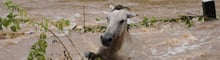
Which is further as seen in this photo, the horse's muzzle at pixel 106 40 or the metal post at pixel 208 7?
the metal post at pixel 208 7

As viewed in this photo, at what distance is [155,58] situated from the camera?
24.9 feet

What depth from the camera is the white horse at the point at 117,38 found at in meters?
5.86

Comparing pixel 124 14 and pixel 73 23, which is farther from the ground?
pixel 124 14

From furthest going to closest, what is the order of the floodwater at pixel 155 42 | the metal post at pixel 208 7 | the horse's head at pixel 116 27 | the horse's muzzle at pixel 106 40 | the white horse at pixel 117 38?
the metal post at pixel 208 7 < the floodwater at pixel 155 42 < the white horse at pixel 117 38 < the horse's head at pixel 116 27 < the horse's muzzle at pixel 106 40

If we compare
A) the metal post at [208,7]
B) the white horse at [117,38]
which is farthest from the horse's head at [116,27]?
the metal post at [208,7]

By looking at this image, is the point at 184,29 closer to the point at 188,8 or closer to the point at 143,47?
the point at 143,47

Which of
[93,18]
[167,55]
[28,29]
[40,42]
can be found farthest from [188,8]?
[40,42]

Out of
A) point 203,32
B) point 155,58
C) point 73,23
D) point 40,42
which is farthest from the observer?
point 73,23

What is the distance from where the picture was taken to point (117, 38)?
20.0 ft

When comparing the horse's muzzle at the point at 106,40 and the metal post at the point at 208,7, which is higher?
the horse's muzzle at the point at 106,40

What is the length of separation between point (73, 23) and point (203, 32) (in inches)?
135

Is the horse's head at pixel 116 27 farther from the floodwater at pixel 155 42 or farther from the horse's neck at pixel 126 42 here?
the floodwater at pixel 155 42

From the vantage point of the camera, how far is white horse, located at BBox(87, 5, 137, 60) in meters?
5.86

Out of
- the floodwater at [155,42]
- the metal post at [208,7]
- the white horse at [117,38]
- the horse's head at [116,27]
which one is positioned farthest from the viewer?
the metal post at [208,7]
